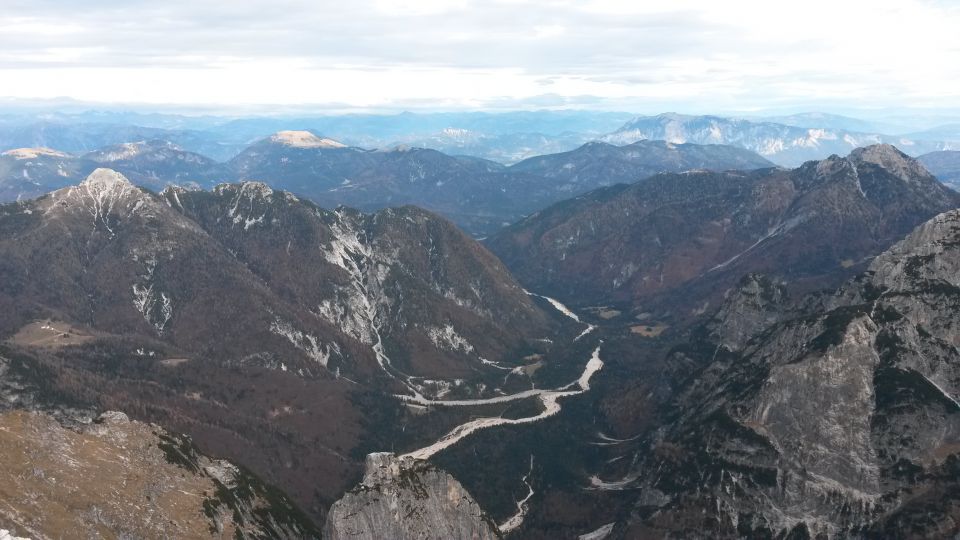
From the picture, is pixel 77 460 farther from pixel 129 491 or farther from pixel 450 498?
pixel 450 498

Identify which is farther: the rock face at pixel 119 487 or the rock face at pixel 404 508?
the rock face at pixel 404 508

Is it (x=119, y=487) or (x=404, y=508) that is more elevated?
(x=119, y=487)

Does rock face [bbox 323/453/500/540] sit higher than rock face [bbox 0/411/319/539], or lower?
lower

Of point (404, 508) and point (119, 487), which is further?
point (404, 508)

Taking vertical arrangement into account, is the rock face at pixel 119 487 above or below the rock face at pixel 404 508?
above
